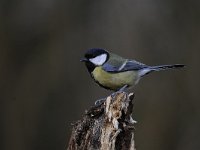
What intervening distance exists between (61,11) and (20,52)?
1.93 feet

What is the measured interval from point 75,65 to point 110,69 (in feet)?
7.33

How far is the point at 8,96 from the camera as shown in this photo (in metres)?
6.41

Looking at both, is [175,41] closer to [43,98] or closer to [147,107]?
[147,107]

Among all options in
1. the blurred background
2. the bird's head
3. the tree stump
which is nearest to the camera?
the tree stump

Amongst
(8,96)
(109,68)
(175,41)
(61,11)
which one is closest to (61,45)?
(61,11)

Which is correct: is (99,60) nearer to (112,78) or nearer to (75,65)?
(112,78)

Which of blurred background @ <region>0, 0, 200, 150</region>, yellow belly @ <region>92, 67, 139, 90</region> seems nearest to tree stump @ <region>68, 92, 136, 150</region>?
yellow belly @ <region>92, 67, 139, 90</region>

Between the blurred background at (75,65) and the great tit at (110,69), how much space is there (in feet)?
6.56

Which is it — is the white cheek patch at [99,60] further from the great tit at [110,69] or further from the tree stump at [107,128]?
the tree stump at [107,128]

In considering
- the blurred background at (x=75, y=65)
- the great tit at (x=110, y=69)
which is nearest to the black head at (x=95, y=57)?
the great tit at (x=110, y=69)

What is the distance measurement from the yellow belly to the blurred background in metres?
2.03

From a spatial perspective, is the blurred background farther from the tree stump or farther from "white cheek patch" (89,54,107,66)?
the tree stump

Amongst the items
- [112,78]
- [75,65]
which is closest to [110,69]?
[112,78]

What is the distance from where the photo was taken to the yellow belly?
13.6 ft
